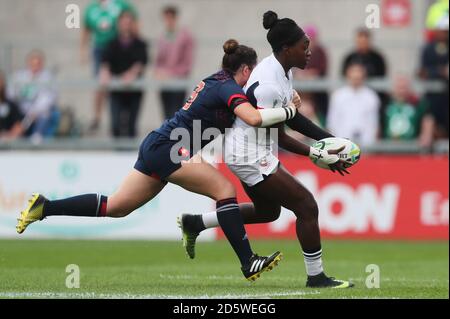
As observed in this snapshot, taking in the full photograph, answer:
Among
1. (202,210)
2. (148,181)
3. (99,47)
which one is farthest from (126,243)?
(148,181)

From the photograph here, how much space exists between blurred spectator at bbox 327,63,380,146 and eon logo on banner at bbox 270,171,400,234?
2.99ft

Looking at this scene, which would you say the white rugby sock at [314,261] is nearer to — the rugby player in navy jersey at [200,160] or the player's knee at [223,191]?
the rugby player in navy jersey at [200,160]

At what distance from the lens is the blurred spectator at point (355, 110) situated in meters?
18.1

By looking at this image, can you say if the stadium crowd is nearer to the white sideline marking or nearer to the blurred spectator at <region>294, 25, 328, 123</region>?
the blurred spectator at <region>294, 25, 328, 123</region>

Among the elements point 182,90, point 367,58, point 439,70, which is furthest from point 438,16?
point 182,90

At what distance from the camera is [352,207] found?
17656 mm

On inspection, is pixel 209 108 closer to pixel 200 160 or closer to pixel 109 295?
pixel 200 160

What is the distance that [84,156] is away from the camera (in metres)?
17.8

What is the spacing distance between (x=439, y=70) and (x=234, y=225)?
9.01 m

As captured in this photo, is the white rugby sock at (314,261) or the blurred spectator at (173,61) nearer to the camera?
the white rugby sock at (314,261)

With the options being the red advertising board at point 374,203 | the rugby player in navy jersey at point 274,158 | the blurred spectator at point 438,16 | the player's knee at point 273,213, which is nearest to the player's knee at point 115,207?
the rugby player in navy jersey at point 274,158

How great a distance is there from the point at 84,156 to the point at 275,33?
7.82 m

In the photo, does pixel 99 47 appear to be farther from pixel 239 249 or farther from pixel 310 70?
pixel 239 249

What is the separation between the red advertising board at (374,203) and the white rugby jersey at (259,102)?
6.89 metres
